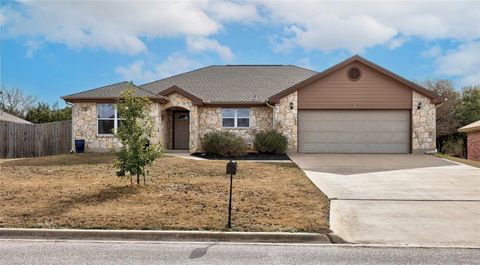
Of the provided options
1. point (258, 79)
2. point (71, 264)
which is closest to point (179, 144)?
point (258, 79)

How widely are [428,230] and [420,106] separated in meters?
15.5

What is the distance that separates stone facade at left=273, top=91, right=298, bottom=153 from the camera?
22.0 m

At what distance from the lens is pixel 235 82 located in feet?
86.7

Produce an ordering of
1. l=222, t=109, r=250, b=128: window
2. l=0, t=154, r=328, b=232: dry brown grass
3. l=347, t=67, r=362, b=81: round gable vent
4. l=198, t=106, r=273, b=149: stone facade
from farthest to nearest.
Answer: l=222, t=109, r=250, b=128: window
l=198, t=106, r=273, b=149: stone facade
l=347, t=67, r=362, b=81: round gable vent
l=0, t=154, r=328, b=232: dry brown grass

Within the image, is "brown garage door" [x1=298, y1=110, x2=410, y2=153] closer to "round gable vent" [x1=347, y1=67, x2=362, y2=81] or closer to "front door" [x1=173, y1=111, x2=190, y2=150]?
"round gable vent" [x1=347, y1=67, x2=362, y2=81]

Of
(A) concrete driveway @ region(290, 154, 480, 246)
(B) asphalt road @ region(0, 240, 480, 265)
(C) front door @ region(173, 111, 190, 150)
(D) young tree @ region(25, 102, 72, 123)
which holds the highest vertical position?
(D) young tree @ region(25, 102, 72, 123)

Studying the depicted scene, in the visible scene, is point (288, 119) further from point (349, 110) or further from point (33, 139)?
point (33, 139)

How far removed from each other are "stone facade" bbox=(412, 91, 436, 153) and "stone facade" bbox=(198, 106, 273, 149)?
7.49m

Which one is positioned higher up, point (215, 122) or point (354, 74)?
point (354, 74)

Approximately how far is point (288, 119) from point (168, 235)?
15.2m

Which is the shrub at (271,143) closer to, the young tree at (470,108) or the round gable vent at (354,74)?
the round gable vent at (354,74)

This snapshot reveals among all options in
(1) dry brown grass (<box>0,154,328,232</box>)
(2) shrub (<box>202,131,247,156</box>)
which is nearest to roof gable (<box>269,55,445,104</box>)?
(2) shrub (<box>202,131,247,156</box>)

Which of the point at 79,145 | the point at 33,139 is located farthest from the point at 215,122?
the point at 33,139

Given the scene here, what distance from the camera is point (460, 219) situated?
865 cm
